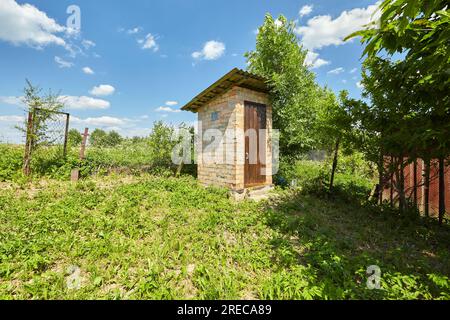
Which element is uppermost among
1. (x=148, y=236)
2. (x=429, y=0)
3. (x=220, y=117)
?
(x=220, y=117)

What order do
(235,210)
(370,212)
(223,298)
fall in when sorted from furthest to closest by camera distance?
(370,212)
(235,210)
(223,298)

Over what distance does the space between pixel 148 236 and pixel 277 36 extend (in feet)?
30.5

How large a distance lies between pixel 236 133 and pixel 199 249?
3.92 meters

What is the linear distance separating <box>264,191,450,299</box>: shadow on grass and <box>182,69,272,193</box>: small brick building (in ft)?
4.80

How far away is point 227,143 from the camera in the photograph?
6.85 m

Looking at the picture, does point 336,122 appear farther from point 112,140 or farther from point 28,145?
point 112,140

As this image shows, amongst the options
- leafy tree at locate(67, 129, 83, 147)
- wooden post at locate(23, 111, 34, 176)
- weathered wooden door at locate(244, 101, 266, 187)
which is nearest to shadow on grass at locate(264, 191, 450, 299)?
weathered wooden door at locate(244, 101, 266, 187)

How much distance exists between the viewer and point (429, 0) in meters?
1.41

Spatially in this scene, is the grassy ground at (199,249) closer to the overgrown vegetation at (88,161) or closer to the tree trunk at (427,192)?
the tree trunk at (427,192)

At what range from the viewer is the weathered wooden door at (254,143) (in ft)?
22.8

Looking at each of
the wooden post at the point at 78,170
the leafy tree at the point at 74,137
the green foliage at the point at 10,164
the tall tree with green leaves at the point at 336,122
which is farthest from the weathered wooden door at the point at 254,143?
the green foliage at the point at 10,164

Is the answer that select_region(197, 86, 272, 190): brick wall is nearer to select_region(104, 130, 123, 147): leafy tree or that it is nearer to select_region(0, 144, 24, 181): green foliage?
select_region(0, 144, 24, 181): green foliage
